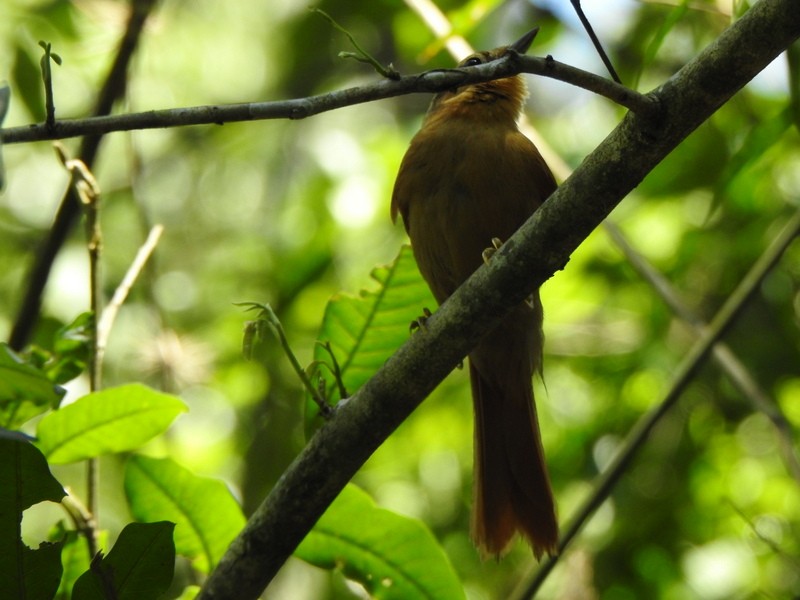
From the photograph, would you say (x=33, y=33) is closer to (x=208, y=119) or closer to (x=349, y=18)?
(x=349, y=18)

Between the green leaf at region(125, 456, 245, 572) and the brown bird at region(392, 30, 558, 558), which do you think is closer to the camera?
the green leaf at region(125, 456, 245, 572)

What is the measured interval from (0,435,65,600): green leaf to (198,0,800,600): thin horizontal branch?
1.22ft

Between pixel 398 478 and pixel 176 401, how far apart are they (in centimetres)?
288

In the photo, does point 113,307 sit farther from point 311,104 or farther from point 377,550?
point 311,104

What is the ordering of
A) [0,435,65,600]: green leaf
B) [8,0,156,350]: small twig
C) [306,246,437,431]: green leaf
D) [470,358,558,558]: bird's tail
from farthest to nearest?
1. [8,0,156,350]: small twig
2. [470,358,558,558]: bird's tail
3. [306,246,437,431]: green leaf
4. [0,435,65,600]: green leaf

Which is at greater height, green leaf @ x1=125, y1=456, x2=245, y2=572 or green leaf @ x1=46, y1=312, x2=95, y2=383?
green leaf @ x1=46, y1=312, x2=95, y2=383

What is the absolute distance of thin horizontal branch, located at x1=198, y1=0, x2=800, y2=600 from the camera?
6.84 feet

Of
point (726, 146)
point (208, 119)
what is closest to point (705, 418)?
point (726, 146)

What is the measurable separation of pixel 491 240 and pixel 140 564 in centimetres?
185

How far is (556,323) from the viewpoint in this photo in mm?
5211

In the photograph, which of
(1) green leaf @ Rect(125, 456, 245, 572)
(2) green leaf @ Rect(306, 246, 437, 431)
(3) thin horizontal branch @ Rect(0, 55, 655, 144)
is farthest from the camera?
(2) green leaf @ Rect(306, 246, 437, 431)

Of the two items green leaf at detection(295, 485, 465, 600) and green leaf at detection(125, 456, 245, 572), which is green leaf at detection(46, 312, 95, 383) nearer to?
green leaf at detection(125, 456, 245, 572)

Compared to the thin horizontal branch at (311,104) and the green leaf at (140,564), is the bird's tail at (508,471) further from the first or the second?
the thin horizontal branch at (311,104)

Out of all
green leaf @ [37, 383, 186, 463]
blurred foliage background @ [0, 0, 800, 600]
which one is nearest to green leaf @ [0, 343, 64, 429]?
green leaf @ [37, 383, 186, 463]
